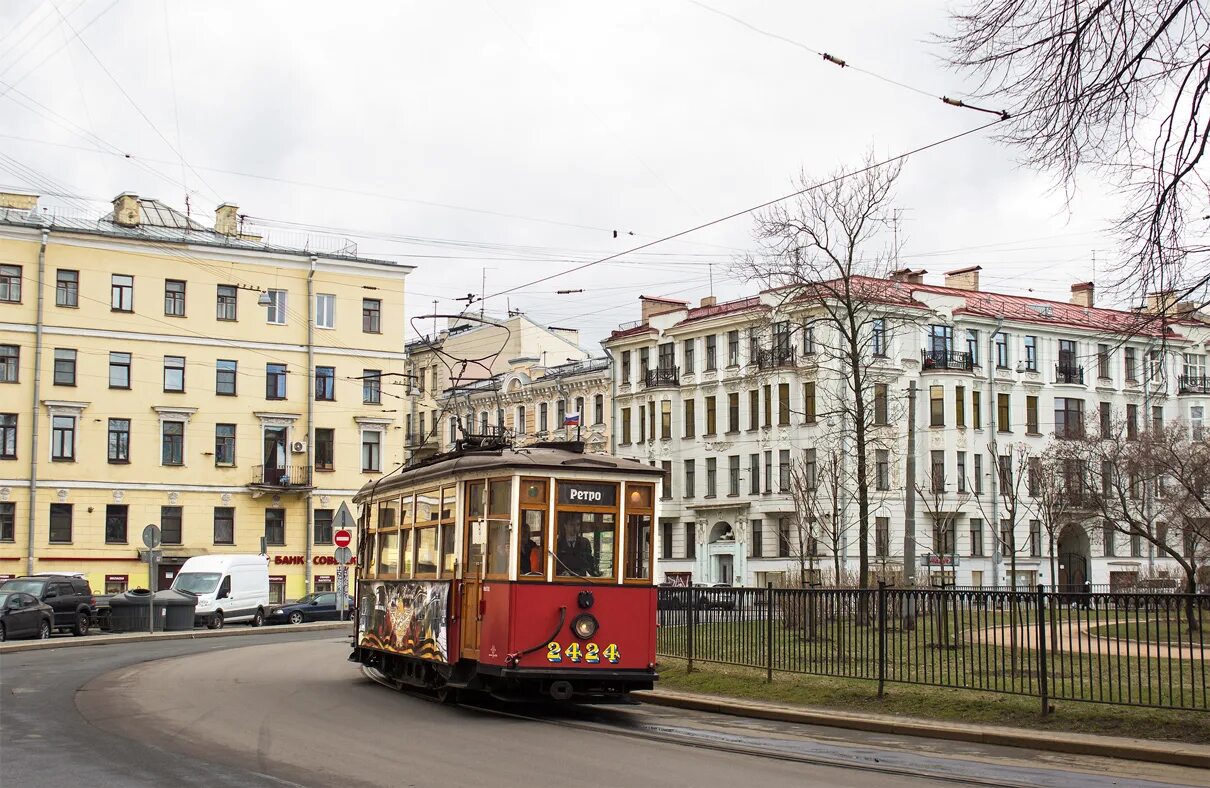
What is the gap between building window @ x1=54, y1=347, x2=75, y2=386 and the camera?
52.9 m

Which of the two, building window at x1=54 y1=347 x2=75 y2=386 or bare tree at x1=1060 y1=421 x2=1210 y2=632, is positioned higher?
building window at x1=54 y1=347 x2=75 y2=386

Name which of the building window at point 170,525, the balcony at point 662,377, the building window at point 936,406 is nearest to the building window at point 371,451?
the building window at point 170,525

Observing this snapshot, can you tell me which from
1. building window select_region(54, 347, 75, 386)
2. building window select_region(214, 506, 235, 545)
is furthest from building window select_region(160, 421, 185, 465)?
building window select_region(54, 347, 75, 386)

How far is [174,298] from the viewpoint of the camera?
55500 millimetres

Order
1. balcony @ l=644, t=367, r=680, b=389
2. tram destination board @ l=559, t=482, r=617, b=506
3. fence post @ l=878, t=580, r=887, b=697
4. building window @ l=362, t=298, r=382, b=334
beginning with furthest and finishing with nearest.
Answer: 1. balcony @ l=644, t=367, r=680, b=389
2. building window @ l=362, t=298, r=382, b=334
3. tram destination board @ l=559, t=482, r=617, b=506
4. fence post @ l=878, t=580, r=887, b=697

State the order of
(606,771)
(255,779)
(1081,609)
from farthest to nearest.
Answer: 1. (1081,609)
2. (606,771)
3. (255,779)

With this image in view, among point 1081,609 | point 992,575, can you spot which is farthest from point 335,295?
point 1081,609

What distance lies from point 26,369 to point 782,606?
41.6 metres

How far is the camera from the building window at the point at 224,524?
5581 centimetres

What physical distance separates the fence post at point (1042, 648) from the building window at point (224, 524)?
4557 cm

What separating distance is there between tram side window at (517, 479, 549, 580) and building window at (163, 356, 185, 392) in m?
42.4

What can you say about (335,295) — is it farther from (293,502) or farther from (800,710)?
(800,710)

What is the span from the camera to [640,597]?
54.5 ft

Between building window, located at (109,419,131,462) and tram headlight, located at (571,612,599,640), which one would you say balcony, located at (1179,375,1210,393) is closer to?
building window, located at (109,419,131,462)
